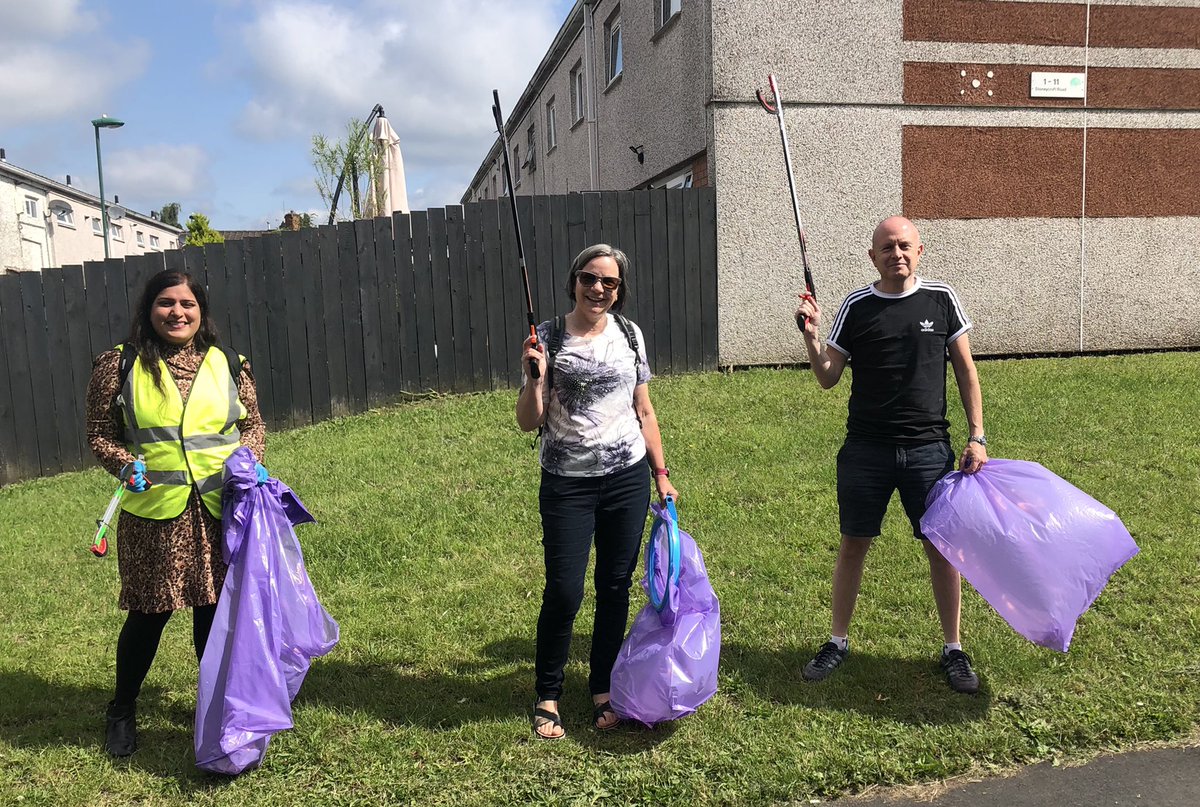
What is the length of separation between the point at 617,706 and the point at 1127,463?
442 cm

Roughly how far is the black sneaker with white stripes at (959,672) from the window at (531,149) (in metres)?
19.2

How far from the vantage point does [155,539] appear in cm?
302

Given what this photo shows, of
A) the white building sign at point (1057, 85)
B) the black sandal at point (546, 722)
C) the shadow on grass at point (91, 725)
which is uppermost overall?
the white building sign at point (1057, 85)

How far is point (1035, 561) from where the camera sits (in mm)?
2971

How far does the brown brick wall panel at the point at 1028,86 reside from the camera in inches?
358

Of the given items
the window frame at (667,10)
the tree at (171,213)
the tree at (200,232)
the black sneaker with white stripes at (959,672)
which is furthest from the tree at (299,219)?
the tree at (171,213)

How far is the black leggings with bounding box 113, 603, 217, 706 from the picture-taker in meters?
3.08

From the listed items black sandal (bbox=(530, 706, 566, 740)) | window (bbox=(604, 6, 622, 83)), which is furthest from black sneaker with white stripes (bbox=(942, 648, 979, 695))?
window (bbox=(604, 6, 622, 83))

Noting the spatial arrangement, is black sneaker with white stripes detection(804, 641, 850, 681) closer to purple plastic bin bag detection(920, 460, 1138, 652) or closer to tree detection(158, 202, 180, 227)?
purple plastic bin bag detection(920, 460, 1138, 652)

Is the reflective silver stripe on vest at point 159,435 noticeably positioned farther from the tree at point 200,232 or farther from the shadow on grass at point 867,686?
the tree at point 200,232

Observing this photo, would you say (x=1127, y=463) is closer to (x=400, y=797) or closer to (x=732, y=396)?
(x=732, y=396)

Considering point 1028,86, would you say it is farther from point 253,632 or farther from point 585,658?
point 253,632

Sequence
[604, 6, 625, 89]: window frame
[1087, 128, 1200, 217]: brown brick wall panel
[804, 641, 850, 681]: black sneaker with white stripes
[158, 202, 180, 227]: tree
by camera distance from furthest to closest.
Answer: [158, 202, 180, 227]: tree → [604, 6, 625, 89]: window frame → [1087, 128, 1200, 217]: brown brick wall panel → [804, 641, 850, 681]: black sneaker with white stripes

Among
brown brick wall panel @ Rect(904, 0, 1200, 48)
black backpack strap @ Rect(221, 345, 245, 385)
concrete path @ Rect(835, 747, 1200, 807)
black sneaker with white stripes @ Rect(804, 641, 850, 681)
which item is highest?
brown brick wall panel @ Rect(904, 0, 1200, 48)
